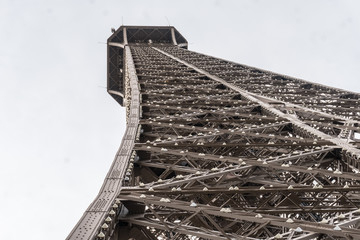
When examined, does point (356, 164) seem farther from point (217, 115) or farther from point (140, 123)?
point (217, 115)

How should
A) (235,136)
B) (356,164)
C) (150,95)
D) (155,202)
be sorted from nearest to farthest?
(155,202) < (356,164) < (235,136) < (150,95)

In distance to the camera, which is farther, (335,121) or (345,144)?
(335,121)

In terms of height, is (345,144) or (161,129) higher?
(345,144)

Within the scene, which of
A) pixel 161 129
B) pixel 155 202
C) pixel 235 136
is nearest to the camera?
pixel 155 202

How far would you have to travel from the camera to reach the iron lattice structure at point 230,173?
22.1 feet

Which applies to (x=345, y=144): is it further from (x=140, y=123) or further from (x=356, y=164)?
(x=140, y=123)

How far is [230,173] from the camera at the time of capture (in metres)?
9.25

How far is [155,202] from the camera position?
23.6 ft

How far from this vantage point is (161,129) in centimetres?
1553

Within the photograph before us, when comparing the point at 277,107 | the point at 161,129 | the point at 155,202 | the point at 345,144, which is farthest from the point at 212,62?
the point at 155,202

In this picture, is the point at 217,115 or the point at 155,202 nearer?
the point at 155,202

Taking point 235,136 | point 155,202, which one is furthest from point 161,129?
point 155,202

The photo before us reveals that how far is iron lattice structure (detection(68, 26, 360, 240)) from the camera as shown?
6738 mm

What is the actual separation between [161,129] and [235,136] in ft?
8.30
